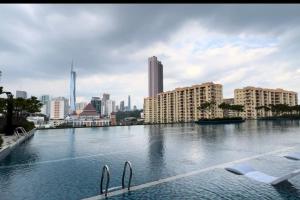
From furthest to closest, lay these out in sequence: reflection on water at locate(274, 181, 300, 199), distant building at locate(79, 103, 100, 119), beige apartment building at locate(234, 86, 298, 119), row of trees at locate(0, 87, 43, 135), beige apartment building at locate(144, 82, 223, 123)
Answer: distant building at locate(79, 103, 100, 119) < beige apartment building at locate(234, 86, 298, 119) < beige apartment building at locate(144, 82, 223, 123) < row of trees at locate(0, 87, 43, 135) < reflection on water at locate(274, 181, 300, 199)

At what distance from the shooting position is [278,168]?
14328mm

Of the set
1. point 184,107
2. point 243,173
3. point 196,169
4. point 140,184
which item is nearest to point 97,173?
Result: point 140,184

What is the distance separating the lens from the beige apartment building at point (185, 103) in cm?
14488

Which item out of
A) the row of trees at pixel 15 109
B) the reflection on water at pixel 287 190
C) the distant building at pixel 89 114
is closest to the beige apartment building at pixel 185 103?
the distant building at pixel 89 114

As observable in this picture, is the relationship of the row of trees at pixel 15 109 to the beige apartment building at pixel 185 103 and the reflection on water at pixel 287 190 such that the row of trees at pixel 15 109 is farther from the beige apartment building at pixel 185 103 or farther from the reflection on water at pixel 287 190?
the beige apartment building at pixel 185 103

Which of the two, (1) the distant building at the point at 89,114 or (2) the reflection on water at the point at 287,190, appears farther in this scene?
(1) the distant building at the point at 89,114

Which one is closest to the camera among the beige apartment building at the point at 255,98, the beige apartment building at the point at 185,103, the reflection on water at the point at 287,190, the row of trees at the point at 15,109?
the reflection on water at the point at 287,190

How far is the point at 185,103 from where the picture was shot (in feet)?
516

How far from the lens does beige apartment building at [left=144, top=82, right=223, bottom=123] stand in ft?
475

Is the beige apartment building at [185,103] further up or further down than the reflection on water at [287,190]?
further up

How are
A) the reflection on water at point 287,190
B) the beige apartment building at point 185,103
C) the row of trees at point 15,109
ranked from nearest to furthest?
the reflection on water at point 287,190 → the row of trees at point 15,109 → the beige apartment building at point 185,103

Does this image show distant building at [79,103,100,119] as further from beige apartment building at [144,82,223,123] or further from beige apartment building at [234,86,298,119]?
beige apartment building at [234,86,298,119]

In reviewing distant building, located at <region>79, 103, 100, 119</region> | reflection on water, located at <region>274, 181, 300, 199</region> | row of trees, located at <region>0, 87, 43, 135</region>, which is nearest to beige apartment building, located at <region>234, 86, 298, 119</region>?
distant building, located at <region>79, 103, 100, 119</region>

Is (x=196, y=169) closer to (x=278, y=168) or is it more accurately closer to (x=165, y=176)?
(x=165, y=176)
